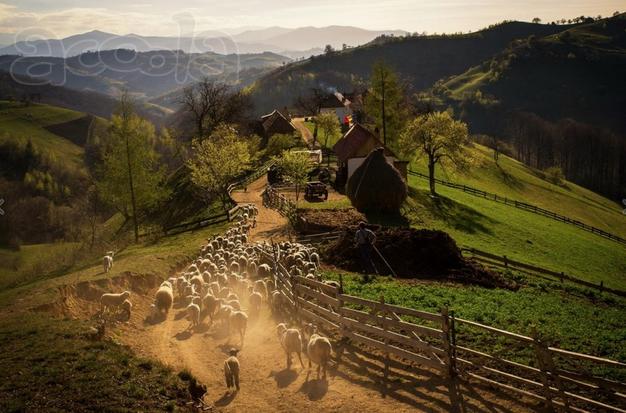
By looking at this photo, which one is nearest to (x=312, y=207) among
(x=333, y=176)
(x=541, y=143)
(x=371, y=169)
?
(x=371, y=169)

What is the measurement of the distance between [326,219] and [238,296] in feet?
53.1

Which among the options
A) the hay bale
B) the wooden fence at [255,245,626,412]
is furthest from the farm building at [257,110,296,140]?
the wooden fence at [255,245,626,412]

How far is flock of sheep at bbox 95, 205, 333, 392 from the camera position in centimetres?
1520

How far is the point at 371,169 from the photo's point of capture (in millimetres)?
41938

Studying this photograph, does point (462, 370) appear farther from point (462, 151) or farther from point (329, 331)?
point (462, 151)

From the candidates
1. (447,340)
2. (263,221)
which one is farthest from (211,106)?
(447,340)

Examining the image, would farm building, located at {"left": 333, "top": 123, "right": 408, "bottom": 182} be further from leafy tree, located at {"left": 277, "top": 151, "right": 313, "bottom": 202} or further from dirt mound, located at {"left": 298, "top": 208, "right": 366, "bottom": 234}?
dirt mound, located at {"left": 298, "top": 208, "right": 366, "bottom": 234}

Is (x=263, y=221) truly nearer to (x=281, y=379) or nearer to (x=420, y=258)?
(x=420, y=258)

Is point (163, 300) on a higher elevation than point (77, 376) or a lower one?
lower

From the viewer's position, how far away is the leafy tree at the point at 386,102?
62.2m

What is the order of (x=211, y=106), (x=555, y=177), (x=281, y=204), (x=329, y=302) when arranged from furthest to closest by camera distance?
(x=555, y=177)
(x=211, y=106)
(x=281, y=204)
(x=329, y=302)

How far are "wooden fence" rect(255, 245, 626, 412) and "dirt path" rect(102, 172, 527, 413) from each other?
53cm

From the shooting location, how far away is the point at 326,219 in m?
37.1

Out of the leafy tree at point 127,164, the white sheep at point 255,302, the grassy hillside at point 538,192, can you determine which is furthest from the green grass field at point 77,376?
the grassy hillside at point 538,192
